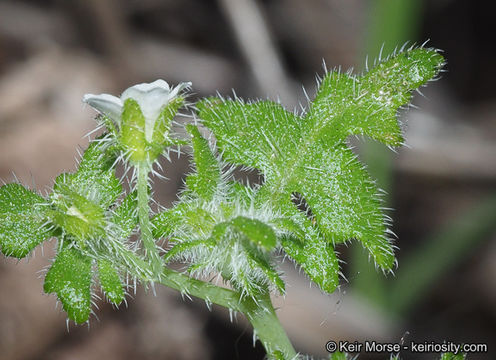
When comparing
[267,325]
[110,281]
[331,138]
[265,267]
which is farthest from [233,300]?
[331,138]

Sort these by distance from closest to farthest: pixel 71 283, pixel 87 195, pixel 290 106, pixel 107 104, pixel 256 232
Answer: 1. pixel 256 232
2. pixel 107 104
3. pixel 71 283
4. pixel 87 195
5. pixel 290 106

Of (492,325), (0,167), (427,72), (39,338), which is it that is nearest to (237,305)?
(427,72)

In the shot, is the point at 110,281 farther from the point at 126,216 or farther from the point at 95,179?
the point at 95,179

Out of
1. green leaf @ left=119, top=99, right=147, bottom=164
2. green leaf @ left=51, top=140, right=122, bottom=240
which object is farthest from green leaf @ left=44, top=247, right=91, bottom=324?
green leaf @ left=119, top=99, right=147, bottom=164

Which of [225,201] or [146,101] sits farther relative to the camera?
[225,201]

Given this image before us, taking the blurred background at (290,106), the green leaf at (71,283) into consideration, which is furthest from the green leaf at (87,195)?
the blurred background at (290,106)

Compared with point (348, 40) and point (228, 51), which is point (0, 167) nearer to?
point (228, 51)
